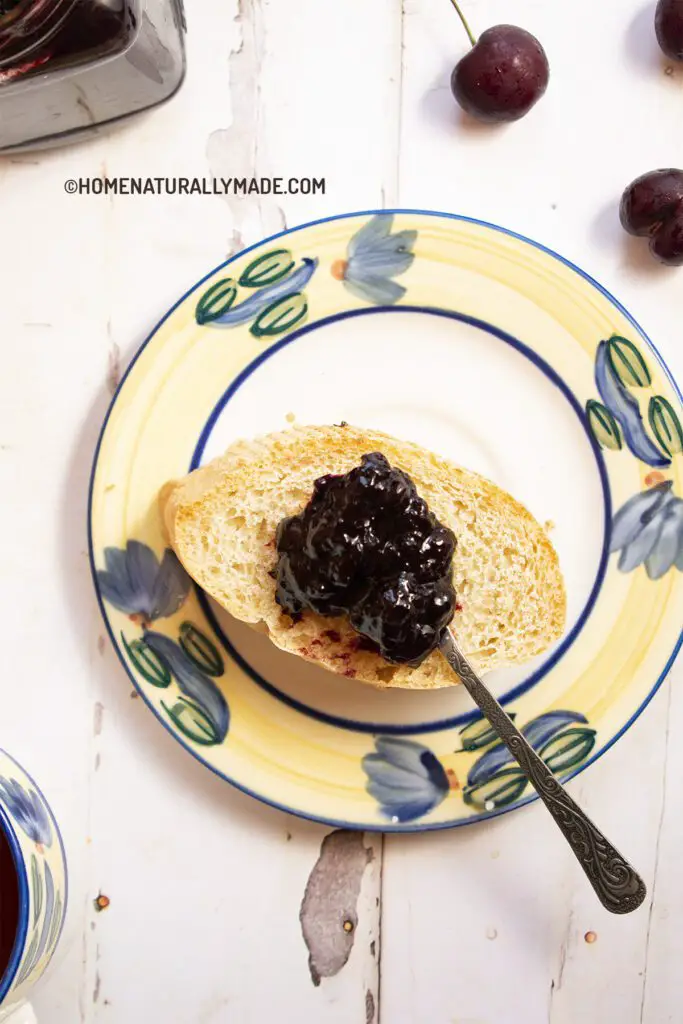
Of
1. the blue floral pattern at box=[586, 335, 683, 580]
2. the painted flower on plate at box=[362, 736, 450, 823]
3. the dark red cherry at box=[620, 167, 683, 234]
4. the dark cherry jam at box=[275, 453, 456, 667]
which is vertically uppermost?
the dark red cherry at box=[620, 167, 683, 234]

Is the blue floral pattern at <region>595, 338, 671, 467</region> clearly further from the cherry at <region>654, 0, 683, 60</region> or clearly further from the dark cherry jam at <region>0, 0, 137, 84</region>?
the dark cherry jam at <region>0, 0, 137, 84</region>

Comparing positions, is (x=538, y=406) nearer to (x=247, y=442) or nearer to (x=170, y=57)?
(x=247, y=442)

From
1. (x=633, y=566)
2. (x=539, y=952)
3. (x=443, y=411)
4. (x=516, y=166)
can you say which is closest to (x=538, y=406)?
(x=443, y=411)

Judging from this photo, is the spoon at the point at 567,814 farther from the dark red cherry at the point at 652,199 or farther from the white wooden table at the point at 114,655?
the dark red cherry at the point at 652,199

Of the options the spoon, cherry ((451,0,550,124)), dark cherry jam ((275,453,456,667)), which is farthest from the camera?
cherry ((451,0,550,124))

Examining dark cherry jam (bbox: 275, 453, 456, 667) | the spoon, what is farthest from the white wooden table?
dark cherry jam (bbox: 275, 453, 456, 667)
